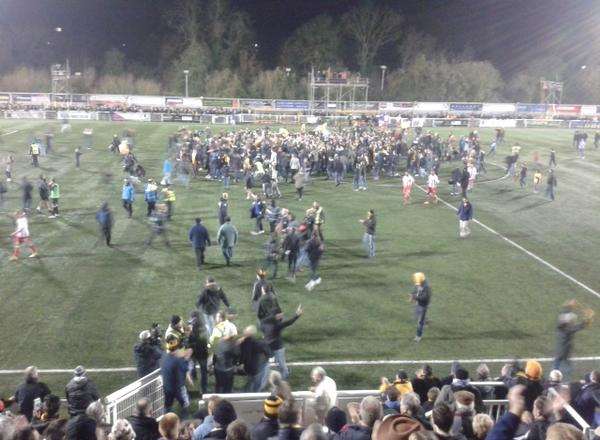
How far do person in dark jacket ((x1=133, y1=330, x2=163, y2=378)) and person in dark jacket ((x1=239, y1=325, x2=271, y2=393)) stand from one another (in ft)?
4.59

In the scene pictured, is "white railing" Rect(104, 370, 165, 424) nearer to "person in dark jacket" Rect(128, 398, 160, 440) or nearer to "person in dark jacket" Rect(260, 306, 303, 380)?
"person in dark jacket" Rect(128, 398, 160, 440)

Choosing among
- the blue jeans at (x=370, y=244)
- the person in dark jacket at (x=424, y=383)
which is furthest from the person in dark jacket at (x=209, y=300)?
the blue jeans at (x=370, y=244)

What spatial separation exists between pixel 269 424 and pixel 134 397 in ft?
10.7

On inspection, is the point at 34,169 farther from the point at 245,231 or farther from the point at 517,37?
the point at 517,37

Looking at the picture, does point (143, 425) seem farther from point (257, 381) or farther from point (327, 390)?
point (257, 381)

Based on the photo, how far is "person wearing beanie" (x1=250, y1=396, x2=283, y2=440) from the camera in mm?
5406

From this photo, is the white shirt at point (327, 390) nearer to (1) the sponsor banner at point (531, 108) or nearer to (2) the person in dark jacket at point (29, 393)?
(2) the person in dark jacket at point (29, 393)

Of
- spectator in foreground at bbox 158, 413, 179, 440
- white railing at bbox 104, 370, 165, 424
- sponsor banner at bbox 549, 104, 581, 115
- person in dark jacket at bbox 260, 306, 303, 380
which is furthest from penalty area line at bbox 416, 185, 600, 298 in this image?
sponsor banner at bbox 549, 104, 581, 115

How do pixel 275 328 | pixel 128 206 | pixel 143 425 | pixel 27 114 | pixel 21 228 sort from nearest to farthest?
pixel 143 425 < pixel 275 328 < pixel 21 228 < pixel 128 206 < pixel 27 114

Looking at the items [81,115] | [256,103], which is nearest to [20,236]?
[81,115]

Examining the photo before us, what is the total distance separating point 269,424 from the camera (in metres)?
5.50

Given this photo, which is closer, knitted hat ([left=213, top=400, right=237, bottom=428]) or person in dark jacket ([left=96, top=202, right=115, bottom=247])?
knitted hat ([left=213, top=400, right=237, bottom=428])

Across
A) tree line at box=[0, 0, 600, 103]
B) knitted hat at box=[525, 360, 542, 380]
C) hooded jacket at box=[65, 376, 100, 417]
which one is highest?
tree line at box=[0, 0, 600, 103]

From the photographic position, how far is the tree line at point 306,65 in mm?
81812
